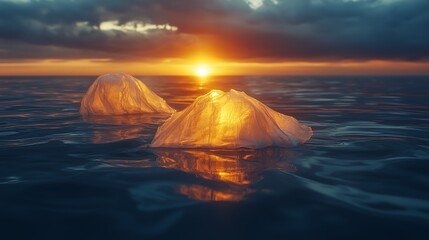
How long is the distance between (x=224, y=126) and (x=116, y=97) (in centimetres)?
928

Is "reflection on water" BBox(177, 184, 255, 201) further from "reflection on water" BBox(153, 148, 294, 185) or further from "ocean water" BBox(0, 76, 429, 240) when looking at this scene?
"reflection on water" BBox(153, 148, 294, 185)

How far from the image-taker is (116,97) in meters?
17.7

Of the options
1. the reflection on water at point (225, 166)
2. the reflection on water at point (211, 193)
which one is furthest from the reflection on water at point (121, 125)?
the reflection on water at point (211, 193)

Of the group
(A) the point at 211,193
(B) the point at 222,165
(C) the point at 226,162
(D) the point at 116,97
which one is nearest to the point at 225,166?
(B) the point at 222,165

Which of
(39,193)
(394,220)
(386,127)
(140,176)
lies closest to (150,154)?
(140,176)

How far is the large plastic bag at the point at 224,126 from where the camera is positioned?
982 cm

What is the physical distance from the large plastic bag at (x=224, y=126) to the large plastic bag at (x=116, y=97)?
7.79m

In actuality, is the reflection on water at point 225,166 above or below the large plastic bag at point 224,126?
below

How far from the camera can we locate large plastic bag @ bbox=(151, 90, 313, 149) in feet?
32.2

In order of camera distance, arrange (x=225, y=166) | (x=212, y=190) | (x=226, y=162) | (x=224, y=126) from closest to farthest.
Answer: (x=212, y=190) < (x=225, y=166) < (x=226, y=162) < (x=224, y=126)

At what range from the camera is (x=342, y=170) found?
27.0 ft

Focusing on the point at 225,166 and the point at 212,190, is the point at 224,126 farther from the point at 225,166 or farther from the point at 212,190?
the point at 212,190

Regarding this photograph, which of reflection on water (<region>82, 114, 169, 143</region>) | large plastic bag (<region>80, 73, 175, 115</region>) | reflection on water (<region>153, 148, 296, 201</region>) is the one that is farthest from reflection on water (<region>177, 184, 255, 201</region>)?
large plastic bag (<region>80, 73, 175, 115</region>)

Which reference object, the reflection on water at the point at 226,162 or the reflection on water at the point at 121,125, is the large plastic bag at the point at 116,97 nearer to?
the reflection on water at the point at 121,125
